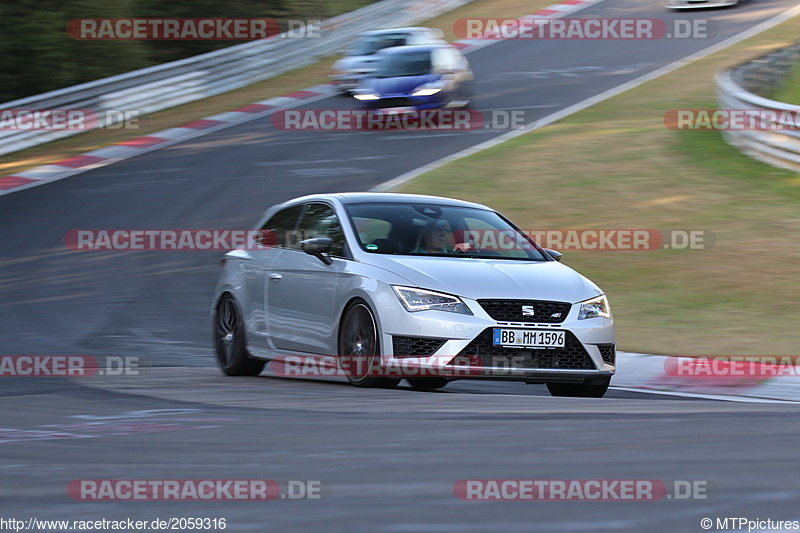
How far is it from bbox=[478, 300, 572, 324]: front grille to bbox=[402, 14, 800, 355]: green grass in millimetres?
2352

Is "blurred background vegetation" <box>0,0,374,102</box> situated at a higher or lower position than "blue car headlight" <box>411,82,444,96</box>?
higher

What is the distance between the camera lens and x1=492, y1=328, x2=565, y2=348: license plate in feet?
26.0

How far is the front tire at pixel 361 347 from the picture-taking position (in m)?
8.12

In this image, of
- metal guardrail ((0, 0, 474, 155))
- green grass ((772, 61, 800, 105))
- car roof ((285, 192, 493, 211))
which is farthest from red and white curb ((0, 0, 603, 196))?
car roof ((285, 192, 493, 211))

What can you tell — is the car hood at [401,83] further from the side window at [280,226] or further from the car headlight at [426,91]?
the side window at [280,226]

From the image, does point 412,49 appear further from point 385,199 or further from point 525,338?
point 525,338

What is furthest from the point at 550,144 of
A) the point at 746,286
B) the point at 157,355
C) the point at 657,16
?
the point at 657,16

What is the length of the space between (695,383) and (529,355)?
1710 mm

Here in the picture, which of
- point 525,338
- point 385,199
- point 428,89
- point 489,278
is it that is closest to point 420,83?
point 428,89

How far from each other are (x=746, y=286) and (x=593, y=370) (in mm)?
4650

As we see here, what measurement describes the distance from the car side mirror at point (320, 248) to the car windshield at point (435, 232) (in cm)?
25

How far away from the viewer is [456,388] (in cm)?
888

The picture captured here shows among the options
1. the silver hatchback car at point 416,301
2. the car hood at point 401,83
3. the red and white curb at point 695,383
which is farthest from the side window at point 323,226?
the car hood at point 401,83

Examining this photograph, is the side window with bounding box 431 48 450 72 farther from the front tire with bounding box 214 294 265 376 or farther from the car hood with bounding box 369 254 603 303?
the car hood with bounding box 369 254 603 303
